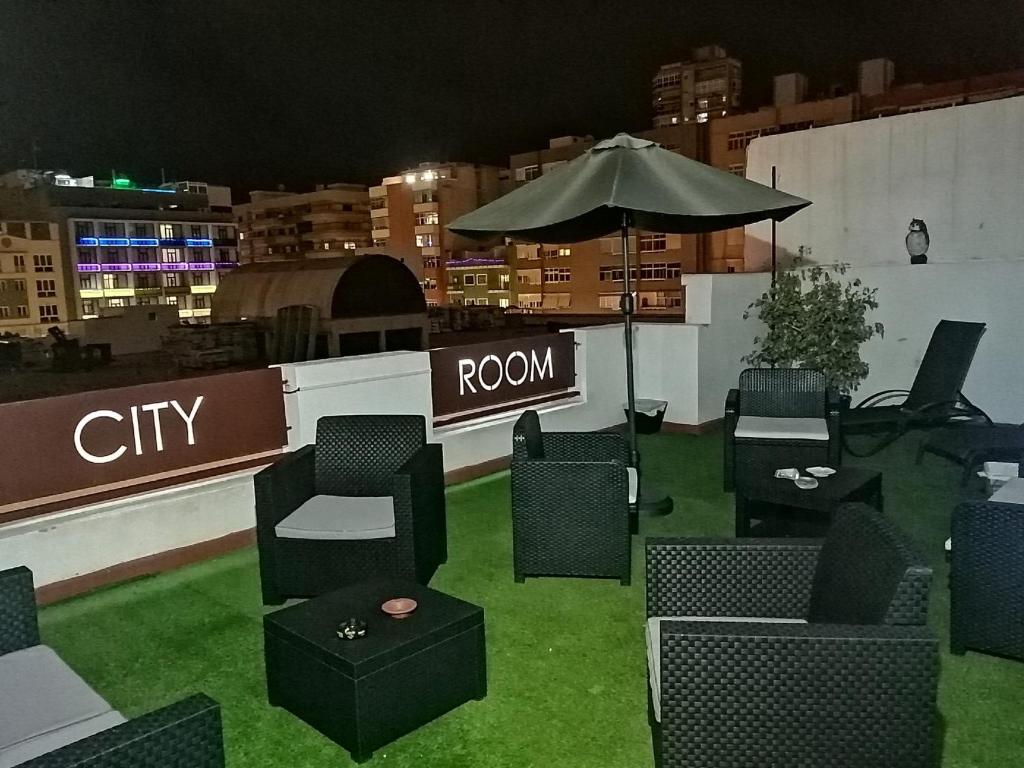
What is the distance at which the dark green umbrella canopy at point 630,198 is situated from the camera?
3.59 meters

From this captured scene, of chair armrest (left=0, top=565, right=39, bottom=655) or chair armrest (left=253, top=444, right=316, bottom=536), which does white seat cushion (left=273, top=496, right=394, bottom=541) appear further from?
chair armrest (left=0, top=565, right=39, bottom=655)

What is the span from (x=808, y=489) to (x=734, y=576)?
5.38ft

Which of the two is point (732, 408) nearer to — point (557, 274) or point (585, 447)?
point (585, 447)

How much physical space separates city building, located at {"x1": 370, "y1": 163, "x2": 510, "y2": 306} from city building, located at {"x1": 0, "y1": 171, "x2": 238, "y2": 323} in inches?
503

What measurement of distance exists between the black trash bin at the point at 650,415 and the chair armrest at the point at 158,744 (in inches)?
210

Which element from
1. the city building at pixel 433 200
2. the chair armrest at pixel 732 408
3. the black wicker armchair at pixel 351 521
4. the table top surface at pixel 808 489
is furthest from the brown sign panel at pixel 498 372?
the city building at pixel 433 200

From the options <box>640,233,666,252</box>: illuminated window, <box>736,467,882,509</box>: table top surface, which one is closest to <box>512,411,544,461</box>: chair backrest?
<box>736,467,882,509</box>: table top surface

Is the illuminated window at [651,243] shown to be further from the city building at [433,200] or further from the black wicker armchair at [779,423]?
the black wicker armchair at [779,423]

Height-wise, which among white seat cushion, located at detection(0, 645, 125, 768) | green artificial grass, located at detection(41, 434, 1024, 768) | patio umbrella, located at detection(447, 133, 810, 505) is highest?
patio umbrella, located at detection(447, 133, 810, 505)

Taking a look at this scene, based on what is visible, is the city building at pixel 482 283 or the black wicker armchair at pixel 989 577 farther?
the city building at pixel 482 283

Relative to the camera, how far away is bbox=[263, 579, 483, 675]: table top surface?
220 cm

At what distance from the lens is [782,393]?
16.8 feet

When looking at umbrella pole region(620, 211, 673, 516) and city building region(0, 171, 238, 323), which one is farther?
city building region(0, 171, 238, 323)

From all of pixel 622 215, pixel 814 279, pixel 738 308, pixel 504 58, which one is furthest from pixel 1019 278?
pixel 504 58
